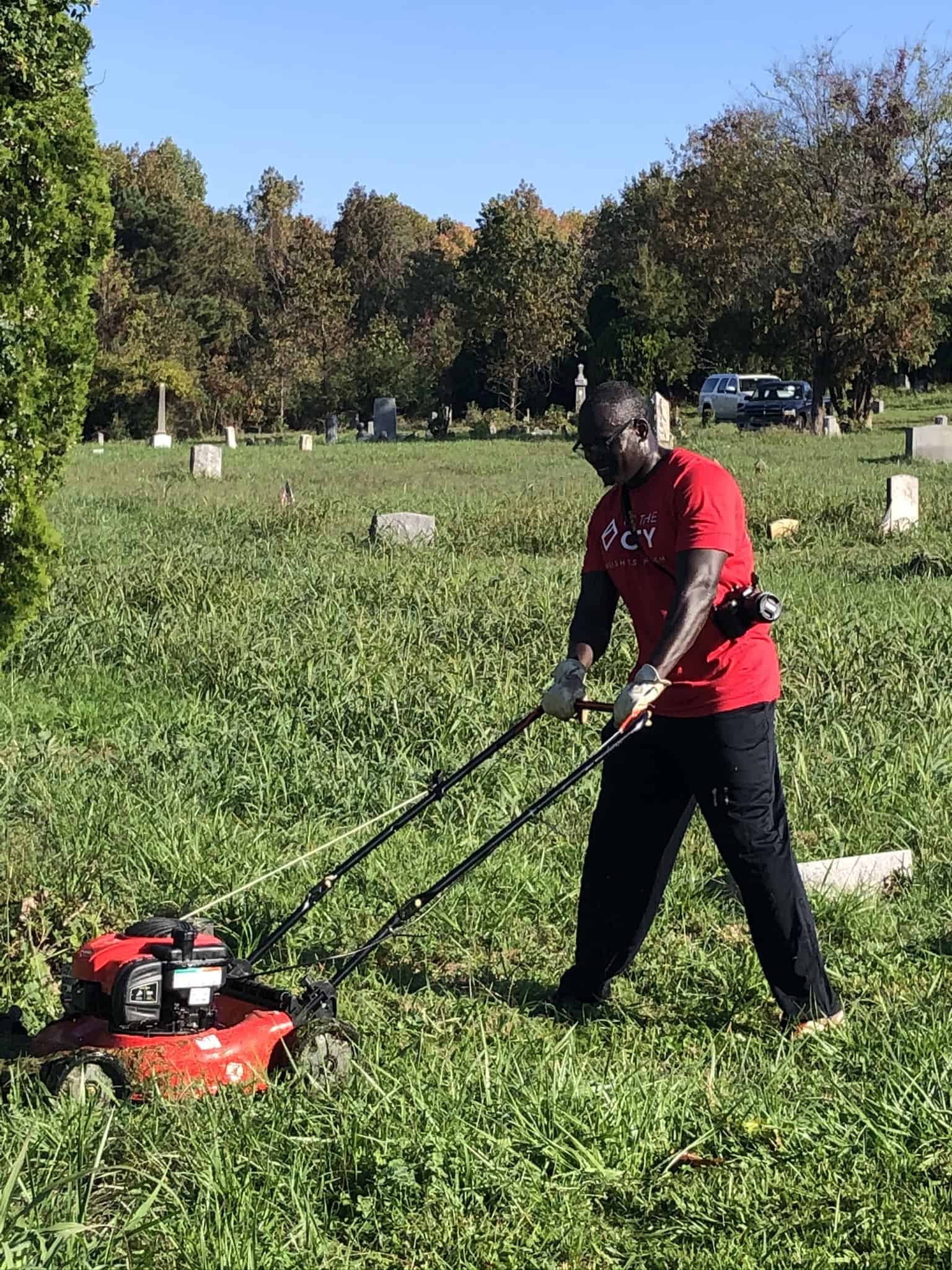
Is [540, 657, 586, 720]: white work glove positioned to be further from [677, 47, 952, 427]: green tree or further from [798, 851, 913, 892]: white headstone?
[677, 47, 952, 427]: green tree

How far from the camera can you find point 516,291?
4891 centimetres

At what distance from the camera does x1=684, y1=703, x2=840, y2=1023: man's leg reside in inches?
189

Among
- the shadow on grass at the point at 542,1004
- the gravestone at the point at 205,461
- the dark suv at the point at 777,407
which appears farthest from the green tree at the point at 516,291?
the shadow on grass at the point at 542,1004

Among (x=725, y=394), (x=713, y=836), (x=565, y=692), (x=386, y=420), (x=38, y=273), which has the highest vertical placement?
(x=725, y=394)

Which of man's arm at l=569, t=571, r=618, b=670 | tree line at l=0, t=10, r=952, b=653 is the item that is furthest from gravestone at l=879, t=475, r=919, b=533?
tree line at l=0, t=10, r=952, b=653

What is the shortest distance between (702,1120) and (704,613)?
1.50 meters

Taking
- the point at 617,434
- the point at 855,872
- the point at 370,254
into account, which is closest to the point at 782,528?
the point at 855,872

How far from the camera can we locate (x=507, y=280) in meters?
48.9

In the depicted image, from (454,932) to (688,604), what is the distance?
1.96 meters

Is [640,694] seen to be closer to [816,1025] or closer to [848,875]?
[816,1025]

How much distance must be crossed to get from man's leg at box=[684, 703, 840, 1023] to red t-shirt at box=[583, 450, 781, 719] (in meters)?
0.09

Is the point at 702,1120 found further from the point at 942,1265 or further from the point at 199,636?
the point at 199,636

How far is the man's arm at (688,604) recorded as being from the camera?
178 inches

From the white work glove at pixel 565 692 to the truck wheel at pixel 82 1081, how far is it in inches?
68.3
